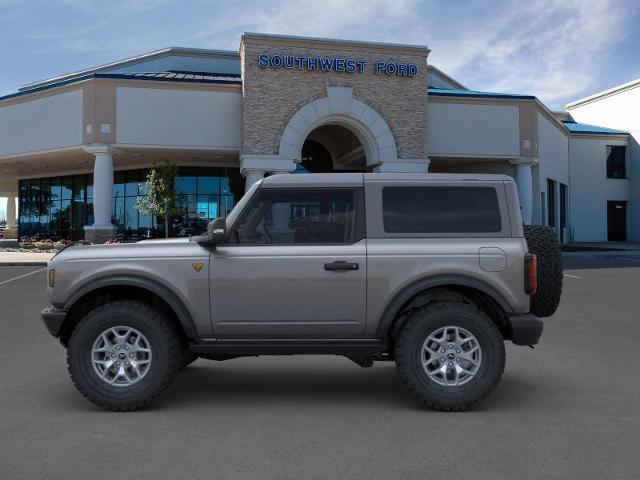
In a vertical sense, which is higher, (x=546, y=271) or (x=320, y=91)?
(x=320, y=91)

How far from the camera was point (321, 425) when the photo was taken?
185 inches

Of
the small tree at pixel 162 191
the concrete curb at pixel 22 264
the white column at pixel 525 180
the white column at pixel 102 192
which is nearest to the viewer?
the concrete curb at pixel 22 264

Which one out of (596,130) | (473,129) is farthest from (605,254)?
(596,130)

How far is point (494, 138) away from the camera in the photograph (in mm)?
30656

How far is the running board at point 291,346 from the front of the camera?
510 cm

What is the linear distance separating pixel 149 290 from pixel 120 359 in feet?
2.04

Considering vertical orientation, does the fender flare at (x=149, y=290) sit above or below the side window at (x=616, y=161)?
below

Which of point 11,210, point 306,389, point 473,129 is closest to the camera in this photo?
point 306,389

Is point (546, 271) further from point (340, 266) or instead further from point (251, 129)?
point (251, 129)

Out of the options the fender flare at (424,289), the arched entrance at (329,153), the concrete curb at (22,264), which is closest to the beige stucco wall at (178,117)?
the arched entrance at (329,153)

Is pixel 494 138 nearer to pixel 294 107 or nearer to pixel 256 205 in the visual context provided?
pixel 294 107

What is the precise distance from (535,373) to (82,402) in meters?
4.52

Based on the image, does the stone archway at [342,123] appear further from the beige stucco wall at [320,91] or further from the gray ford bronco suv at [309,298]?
the gray ford bronco suv at [309,298]

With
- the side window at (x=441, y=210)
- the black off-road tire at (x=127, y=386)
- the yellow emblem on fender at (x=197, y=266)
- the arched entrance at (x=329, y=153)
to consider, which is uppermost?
the arched entrance at (x=329, y=153)
